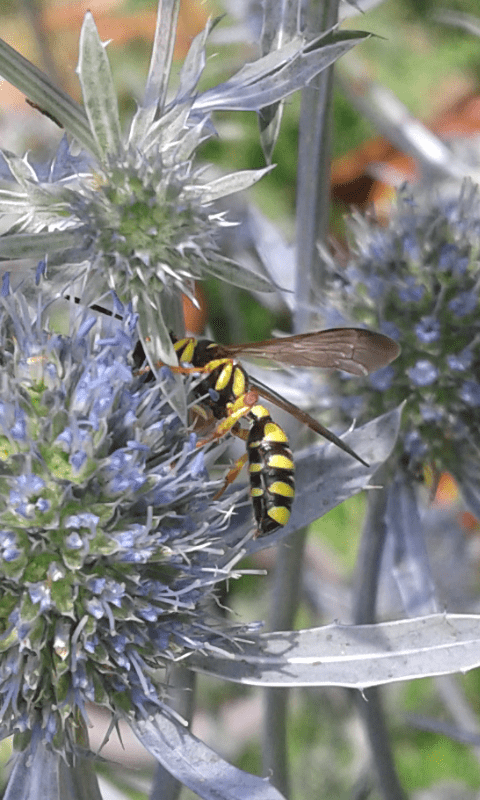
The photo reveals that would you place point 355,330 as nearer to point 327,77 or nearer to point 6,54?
point 327,77

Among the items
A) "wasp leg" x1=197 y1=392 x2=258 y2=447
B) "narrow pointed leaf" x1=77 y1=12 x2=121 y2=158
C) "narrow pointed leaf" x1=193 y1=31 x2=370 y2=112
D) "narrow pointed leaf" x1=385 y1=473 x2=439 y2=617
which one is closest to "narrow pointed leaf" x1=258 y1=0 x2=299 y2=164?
"narrow pointed leaf" x1=193 y1=31 x2=370 y2=112

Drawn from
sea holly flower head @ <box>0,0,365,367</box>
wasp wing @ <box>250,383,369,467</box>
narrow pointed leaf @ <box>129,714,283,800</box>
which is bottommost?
narrow pointed leaf @ <box>129,714,283,800</box>

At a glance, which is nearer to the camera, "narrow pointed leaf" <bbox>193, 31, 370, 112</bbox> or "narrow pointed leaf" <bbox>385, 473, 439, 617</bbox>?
"narrow pointed leaf" <bbox>193, 31, 370, 112</bbox>

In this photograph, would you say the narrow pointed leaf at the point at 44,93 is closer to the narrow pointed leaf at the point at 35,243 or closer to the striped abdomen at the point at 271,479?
the narrow pointed leaf at the point at 35,243

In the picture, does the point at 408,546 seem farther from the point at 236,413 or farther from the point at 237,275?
the point at 237,275

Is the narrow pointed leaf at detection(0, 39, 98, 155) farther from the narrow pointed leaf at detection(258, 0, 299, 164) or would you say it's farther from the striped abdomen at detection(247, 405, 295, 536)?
the striped abdomen at detection(247, 405, 295, 536)

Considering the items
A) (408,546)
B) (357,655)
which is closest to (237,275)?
(357,655)

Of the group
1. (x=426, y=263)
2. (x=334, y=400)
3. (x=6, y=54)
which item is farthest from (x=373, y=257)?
(x=6, y=54)
